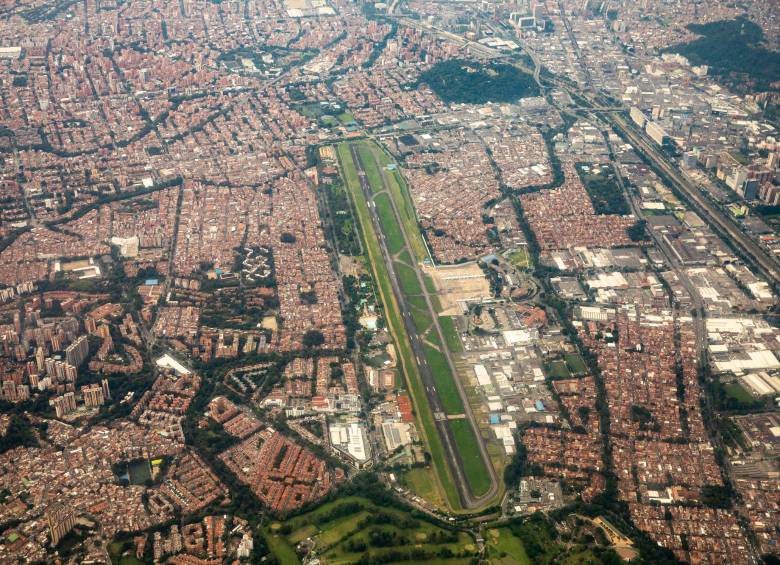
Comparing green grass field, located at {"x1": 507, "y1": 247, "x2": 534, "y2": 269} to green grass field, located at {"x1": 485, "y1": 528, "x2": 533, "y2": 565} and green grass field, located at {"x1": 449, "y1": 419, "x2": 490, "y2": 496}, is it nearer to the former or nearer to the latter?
green grass field, located at {"x1": 449, "y1": 419, "x2": 490, "y2": 496}

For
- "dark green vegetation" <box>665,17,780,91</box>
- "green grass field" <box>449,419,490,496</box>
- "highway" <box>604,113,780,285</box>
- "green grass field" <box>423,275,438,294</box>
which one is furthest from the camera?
"dark green vegetation" <box>665,17,780,91</box>

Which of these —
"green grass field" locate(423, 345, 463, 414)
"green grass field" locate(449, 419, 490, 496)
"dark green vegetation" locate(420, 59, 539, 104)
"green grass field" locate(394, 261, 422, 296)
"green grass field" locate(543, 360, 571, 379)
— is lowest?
"dark green vegetation" locate(420, 59, 539, 104)

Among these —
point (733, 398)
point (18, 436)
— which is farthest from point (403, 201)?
point (18, 436)

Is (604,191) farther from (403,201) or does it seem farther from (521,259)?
(403,201)

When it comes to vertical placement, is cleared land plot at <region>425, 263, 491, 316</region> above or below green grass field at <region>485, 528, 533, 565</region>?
below

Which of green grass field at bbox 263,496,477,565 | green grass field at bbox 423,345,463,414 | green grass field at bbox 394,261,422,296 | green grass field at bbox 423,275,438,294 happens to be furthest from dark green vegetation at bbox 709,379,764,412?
green grass field at bbox 394,261,422,296

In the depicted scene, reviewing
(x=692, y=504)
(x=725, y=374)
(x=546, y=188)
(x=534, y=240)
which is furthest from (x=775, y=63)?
(x=692, y=504)
